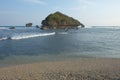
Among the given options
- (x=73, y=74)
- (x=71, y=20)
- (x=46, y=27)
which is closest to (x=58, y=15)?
(x=71, y=20)

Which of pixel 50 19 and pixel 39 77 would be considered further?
pixel 50 19

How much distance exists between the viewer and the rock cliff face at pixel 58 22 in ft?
447

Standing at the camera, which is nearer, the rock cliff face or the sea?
the sea

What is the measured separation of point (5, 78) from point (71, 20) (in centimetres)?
13985

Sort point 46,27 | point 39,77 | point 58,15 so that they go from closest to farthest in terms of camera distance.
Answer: point 39,77, point 46,27, point 58,15

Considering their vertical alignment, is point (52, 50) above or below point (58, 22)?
above

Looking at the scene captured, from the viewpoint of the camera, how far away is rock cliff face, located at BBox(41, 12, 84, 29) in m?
136

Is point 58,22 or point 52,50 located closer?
point 52,50

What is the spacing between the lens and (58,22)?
465 feet

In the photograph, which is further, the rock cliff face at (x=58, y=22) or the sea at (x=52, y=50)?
the rock cliff face at (x=58, y=22)

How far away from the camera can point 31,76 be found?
1286cm

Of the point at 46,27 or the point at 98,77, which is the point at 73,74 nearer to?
the point at 98,77

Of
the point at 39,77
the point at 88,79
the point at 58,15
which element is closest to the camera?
the point at 88,79

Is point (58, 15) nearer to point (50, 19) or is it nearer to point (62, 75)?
point (50, 19)
